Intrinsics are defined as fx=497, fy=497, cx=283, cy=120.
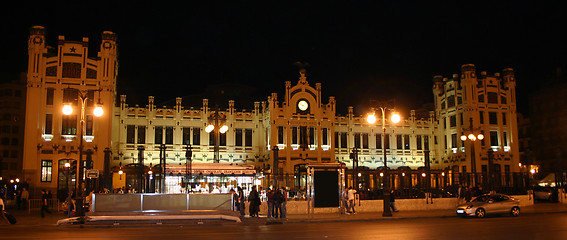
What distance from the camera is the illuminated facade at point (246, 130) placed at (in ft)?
145

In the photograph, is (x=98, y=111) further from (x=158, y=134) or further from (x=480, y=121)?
(x=480, y=121)

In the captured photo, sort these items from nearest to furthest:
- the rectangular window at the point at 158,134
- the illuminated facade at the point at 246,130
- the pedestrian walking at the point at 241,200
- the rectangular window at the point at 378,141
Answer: the pedestrian walking at the point at 241,200
the illuminated facade at the point at 246,130
the rectangular window at the point at 158,134
the rectangular window at the point at 378,141

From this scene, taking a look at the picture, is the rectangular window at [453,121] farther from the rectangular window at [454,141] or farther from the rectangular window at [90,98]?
the rectangular window at [90,98]

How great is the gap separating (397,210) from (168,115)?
27.9m

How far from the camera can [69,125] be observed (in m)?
45.0

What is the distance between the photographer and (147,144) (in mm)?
48969

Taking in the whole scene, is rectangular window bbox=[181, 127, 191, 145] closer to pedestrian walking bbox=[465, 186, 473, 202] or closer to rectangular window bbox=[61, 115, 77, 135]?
rectangular window bbox=[61, 115, 77, 135]

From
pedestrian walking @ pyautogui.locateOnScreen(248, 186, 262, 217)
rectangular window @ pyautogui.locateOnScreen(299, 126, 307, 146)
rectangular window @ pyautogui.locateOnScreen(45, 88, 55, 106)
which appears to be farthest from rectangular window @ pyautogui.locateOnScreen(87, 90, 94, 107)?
pedestrian walking @ pyautogui.locateOnScreen(248, 186, 262, 217)

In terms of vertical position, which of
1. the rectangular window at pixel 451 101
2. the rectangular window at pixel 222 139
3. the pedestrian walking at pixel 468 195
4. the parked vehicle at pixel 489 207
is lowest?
the parked vehicle at pixel 489 207

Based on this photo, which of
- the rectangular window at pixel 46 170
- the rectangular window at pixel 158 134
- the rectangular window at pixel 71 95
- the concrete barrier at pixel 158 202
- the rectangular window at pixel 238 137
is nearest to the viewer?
the concrete barrier at pixel 158 202

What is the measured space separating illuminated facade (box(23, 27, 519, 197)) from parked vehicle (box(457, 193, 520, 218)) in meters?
8.75

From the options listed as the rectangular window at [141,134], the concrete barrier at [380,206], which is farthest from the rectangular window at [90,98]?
the concrete barrier at [380,206]

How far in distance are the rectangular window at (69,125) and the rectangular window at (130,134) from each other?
5.19 metres

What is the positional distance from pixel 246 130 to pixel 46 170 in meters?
19.5
